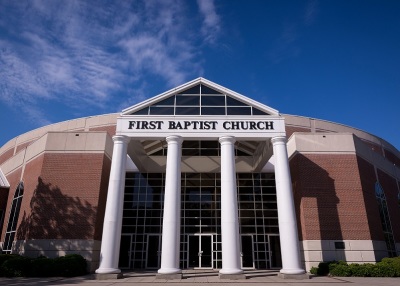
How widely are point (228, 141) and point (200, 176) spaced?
7184 millimetres

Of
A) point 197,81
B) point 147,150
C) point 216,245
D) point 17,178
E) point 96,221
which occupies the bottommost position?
point 216,245

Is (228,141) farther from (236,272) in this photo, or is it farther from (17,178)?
(17,178)

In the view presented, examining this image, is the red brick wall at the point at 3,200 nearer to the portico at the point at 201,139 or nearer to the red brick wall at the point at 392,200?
the portico at the point at 201,139

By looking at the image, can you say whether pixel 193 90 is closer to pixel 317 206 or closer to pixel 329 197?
pixel 317 206

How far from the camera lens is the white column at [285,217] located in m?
17.0

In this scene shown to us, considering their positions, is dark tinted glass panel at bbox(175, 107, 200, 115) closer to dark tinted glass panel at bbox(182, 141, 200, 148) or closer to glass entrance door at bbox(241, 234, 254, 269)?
dark tinted glass panel at bbox(182, 141, 200, 148)

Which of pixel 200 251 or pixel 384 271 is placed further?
pixel 200 251

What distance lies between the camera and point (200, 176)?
25.9m

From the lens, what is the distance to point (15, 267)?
55.7 feet

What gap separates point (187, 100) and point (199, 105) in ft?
3.07

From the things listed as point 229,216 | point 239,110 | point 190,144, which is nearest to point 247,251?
point 229,216

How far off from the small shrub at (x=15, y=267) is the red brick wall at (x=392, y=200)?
26994 millimetres

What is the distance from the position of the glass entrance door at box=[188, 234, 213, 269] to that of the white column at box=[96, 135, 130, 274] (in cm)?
765

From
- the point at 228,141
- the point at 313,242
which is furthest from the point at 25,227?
the point at 313,242
